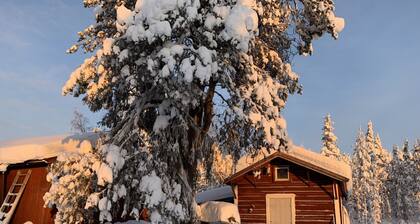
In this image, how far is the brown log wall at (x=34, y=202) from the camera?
18.1 metres

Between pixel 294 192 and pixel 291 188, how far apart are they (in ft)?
0.85

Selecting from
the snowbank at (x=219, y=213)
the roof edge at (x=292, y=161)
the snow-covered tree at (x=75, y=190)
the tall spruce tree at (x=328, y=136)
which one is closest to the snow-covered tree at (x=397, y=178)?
the tall spruce tree at (x=328, y=136)

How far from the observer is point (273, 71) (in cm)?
1523

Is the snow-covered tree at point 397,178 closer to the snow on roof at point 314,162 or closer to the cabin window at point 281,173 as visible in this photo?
the snow on roof at point 314,162

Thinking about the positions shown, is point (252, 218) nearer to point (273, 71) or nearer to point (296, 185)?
point (296, 185)

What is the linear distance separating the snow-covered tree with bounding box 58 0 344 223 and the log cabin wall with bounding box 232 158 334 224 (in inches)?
338

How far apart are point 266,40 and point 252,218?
36.7 feet

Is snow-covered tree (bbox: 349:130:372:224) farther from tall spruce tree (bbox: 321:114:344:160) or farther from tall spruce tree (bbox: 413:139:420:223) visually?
tall spruce tree (bbox: 321:114:344:160)

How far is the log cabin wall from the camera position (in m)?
22.1

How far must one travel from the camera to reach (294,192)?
22625mm

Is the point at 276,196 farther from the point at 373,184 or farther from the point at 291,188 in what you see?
the point at 373,184

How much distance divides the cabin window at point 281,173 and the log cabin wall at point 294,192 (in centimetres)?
16

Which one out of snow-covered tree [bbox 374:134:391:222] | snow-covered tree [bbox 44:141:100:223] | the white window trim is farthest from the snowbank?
snow-covered tree [bbox 374:134:391:222]

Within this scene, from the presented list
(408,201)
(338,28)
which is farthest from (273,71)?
(408,201)
